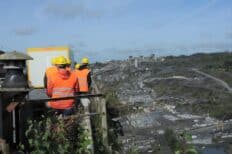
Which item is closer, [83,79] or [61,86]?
[61,86]

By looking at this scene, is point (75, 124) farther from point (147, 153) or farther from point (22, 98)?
point (147, 153)

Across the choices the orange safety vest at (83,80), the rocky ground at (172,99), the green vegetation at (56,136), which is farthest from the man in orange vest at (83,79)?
the rocky ground at (172,99)

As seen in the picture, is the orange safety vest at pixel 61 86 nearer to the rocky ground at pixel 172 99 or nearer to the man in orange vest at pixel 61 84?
the man in orange vest at pixel 61 84

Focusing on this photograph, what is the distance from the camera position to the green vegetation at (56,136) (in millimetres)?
8484

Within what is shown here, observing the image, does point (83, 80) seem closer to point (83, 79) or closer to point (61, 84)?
point (83, 79)

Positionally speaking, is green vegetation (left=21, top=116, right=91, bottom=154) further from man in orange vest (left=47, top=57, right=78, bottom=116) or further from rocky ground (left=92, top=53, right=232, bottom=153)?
rocky ground (left=92, top=53, right=232, bottom=153)

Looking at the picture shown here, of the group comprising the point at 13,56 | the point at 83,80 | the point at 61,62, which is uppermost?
the point at 13,56

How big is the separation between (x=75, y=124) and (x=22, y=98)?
100 centimetres

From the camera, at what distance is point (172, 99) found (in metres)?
118

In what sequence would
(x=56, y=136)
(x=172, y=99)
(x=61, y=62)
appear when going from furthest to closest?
1. (x=172, y=99)
2. (x=61, y=62)
3. (x=56, y=136)

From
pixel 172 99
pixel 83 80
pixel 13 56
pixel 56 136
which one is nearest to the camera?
pixel 56 136

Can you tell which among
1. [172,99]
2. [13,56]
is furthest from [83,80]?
[172,99]

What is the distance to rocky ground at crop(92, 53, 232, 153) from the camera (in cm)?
8719

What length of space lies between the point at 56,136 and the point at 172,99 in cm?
11006
